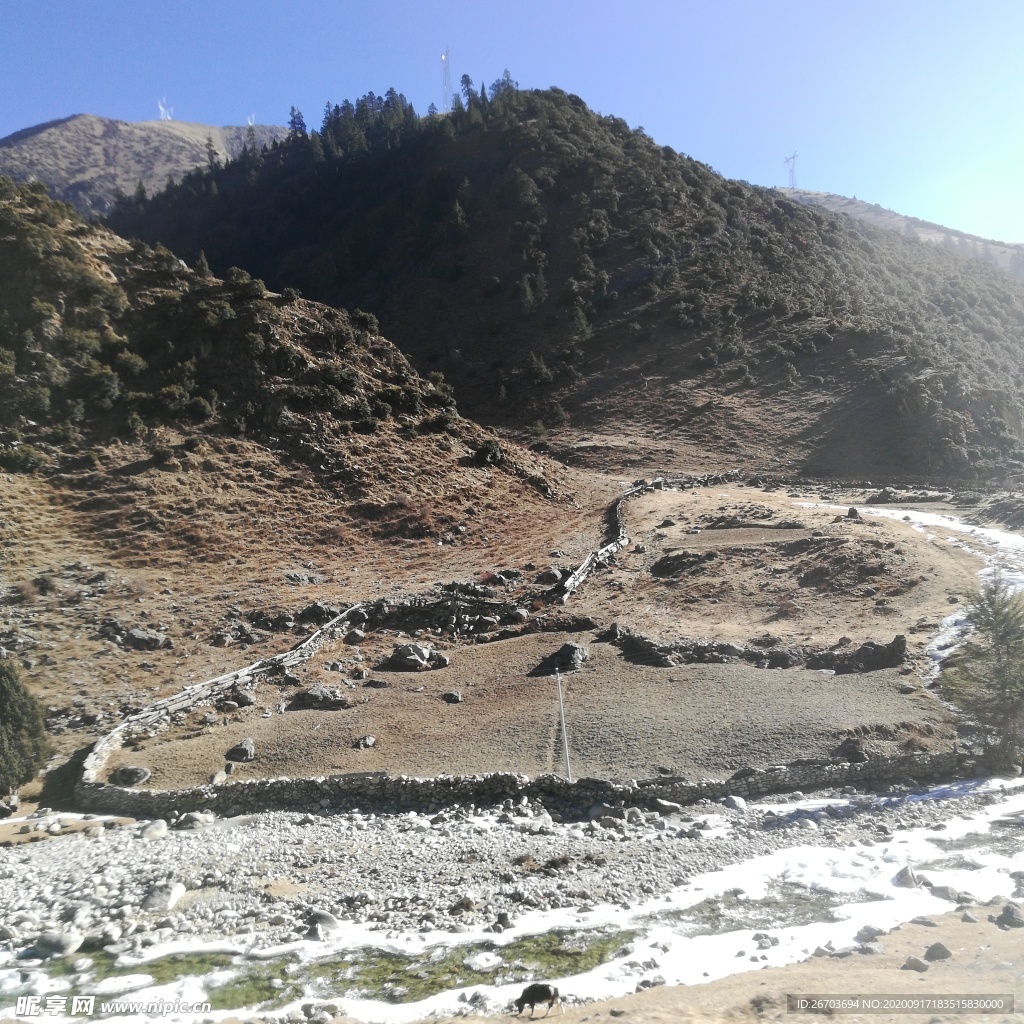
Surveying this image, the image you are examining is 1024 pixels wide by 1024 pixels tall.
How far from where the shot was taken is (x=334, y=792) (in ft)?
46.7

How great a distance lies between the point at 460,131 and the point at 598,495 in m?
70.7

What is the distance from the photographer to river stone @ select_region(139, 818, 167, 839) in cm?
1338

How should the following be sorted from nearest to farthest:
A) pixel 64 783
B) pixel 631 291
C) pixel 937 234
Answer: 1. pixel 64 783
2. pixel 631 291
3. pixel 937 234

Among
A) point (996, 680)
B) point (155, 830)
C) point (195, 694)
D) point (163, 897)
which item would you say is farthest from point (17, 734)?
point (996, 680)

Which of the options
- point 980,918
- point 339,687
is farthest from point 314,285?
point 980,918

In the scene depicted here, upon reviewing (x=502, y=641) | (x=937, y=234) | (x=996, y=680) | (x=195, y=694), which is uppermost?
(x=937, y=234)

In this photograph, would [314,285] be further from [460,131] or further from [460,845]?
[460,845]

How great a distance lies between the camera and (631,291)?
69625 millimetres

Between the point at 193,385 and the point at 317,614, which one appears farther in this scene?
the point at 193,385

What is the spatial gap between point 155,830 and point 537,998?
8.59 meters

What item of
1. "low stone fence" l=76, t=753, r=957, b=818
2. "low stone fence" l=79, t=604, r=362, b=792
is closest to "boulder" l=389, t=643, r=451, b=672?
"low stone fence" l=79, t=604, r=362, b=792

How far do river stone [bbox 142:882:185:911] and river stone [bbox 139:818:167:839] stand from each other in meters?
2.47

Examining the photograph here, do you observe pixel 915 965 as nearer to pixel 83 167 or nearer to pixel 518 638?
pixel 518 638

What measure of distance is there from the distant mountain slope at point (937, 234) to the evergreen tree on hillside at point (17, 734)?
127m
